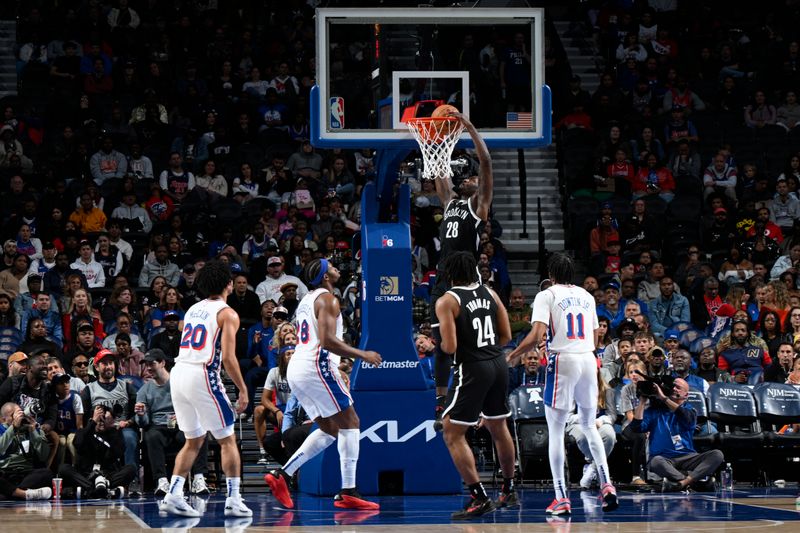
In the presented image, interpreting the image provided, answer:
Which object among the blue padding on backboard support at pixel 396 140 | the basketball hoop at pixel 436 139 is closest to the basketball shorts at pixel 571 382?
the basketball hoop at pixel 436 139

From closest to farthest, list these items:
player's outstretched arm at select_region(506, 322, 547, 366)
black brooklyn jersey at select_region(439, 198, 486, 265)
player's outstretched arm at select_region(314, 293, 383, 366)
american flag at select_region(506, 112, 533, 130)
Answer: player's outstretched arm at select_region(506, 322, 547, 366), player's outstretched arm at select_region(314, 293, 383, 366), black brooklyn jersey at select_region(439, 198, 486, 265), american flag at select_region(506, 112, 533, 130)

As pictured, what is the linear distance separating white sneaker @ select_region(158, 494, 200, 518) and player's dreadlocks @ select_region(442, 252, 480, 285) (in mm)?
2862

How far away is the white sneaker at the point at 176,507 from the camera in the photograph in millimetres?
11008

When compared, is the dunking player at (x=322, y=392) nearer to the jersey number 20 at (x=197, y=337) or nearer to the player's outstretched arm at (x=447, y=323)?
the jersey number 20 at (x=197, y=337)

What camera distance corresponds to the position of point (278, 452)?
14.7 m

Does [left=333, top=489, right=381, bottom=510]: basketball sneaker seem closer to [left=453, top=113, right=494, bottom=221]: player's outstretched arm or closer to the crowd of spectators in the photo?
the crowd of spectators

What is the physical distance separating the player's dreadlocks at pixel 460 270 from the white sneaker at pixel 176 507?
2.86 m

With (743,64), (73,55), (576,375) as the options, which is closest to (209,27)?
(73,55)

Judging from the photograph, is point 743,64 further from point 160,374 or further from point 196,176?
point 160,374

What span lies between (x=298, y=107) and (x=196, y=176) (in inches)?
99.1

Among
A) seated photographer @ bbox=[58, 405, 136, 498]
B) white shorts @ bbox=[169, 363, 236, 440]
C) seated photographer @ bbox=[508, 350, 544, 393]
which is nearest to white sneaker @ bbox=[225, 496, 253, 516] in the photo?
white shorts @ bbox=[169, 363, 236, 440]

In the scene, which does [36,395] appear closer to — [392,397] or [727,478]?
[392,397]

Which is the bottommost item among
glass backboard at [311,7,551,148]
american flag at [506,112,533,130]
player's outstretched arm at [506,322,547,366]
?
player's outstretched arm at [506,322,547,366]

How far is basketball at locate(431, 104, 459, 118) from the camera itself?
12.1 metres
